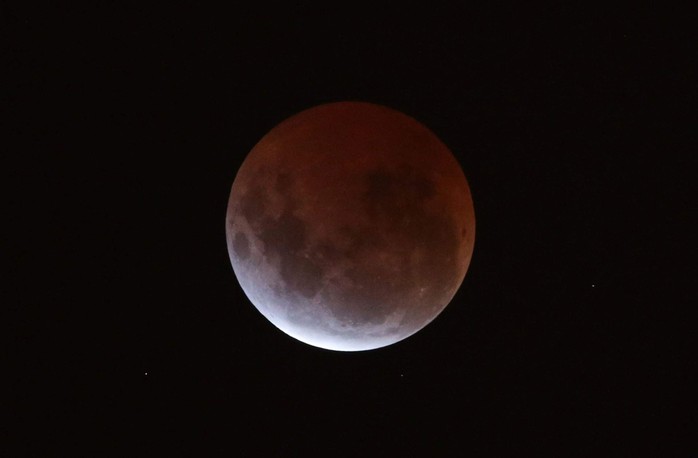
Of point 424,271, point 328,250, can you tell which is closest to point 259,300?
point 328,250

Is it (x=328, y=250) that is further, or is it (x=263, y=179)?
(x=263, y=179)

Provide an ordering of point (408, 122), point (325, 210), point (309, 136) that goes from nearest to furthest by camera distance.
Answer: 1. point (325, 210)
2. point (309, 136)
3. point (408, 122)

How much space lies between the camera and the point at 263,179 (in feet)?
14.6

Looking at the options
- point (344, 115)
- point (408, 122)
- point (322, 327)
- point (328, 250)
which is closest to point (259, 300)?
point (322, 327)

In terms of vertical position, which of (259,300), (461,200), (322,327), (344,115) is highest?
(344,115)

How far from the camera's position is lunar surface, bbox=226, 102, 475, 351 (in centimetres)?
412

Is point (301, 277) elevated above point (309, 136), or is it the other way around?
point (309, 136)

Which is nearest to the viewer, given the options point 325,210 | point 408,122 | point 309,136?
point 325,210

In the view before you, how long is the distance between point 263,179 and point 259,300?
3.81 ft

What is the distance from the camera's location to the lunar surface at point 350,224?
412cm

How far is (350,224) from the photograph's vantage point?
4094 millimetres

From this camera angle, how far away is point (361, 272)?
4.16m

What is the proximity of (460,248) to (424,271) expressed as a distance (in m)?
0.50

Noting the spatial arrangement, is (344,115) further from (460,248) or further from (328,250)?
(460,248)
